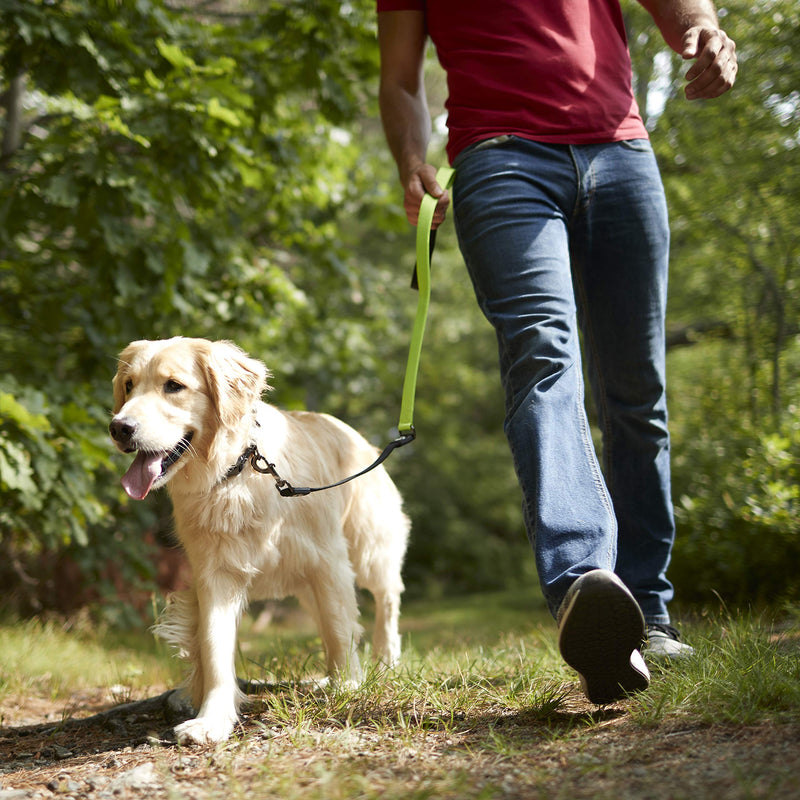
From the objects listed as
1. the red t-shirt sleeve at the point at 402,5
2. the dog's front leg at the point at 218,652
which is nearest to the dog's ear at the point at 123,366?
the dog's front leg at the point at 218,652

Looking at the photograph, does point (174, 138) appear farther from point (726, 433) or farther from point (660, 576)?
point (726, 433)

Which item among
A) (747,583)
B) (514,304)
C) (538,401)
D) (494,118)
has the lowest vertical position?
(747,583)

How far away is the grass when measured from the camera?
1621 millimetres

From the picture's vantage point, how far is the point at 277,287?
5.99 meters

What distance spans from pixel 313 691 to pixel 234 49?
4221 millimetres

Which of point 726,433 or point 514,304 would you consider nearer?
point 514,304

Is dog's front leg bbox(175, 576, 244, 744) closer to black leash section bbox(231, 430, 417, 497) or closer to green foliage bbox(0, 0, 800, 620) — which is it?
black leash section bbox(231, 430, 417, 497)

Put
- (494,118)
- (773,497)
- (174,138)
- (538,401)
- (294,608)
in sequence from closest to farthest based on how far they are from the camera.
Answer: (538,401)
(494,118)
(174,138)
(773,497)
(294,608)

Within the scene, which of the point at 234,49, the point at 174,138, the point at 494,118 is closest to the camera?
the point at 494,118

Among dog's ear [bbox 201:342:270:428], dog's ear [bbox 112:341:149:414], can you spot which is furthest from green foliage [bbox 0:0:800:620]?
dog's ear [bbox 201:342:270:428]

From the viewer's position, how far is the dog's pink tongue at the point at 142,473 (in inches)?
99.3

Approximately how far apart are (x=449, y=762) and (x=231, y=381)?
4.84 ft

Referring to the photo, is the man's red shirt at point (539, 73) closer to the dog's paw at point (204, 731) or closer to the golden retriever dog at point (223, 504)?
the golden retriever dog at point (223, 504)

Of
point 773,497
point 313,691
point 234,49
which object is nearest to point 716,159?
point 773,497
